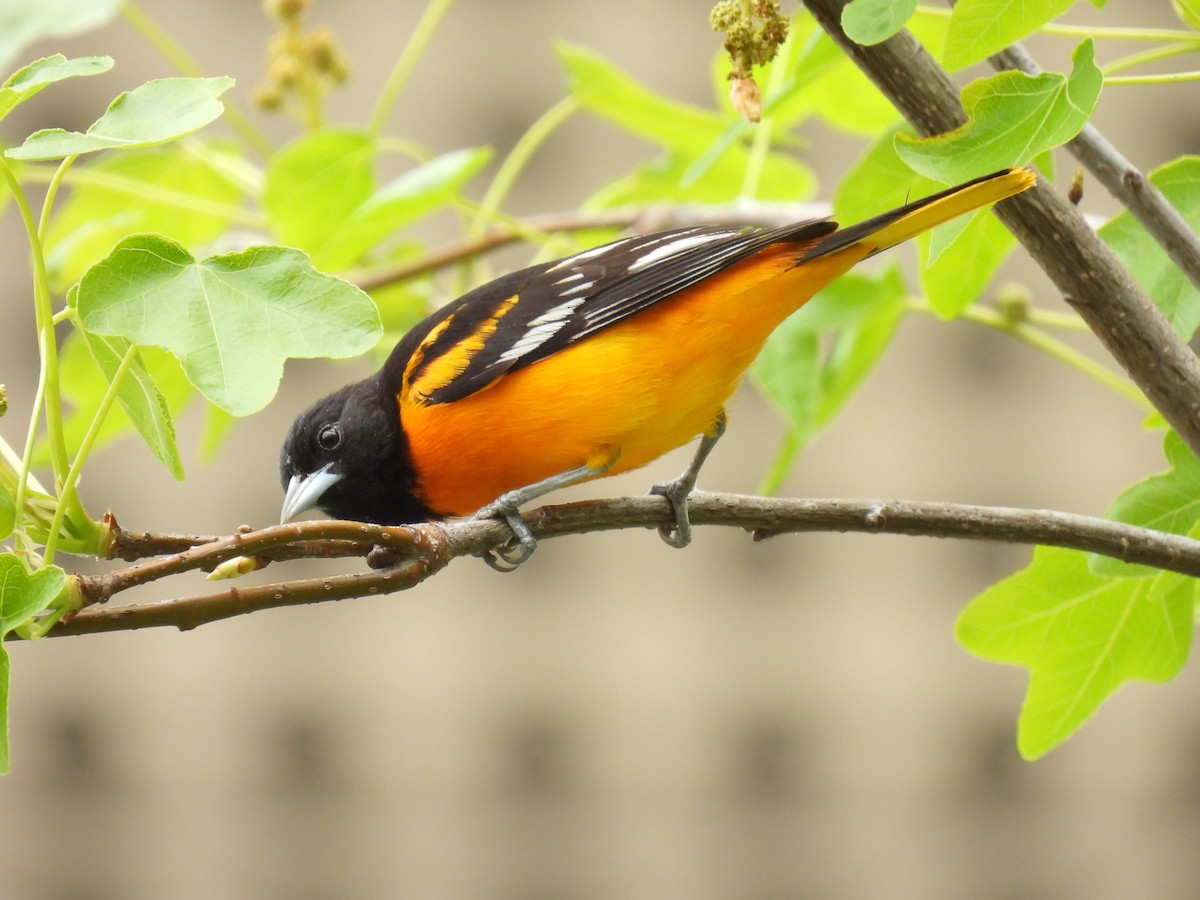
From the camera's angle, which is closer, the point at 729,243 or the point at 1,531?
the point at 1,531

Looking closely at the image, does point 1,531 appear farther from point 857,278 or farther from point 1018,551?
point 1018,551

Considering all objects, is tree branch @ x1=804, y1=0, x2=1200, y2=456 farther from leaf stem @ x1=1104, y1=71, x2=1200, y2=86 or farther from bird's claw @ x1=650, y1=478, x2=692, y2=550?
bird's claw @ x1=650, y1=478, x2=692, y2=550

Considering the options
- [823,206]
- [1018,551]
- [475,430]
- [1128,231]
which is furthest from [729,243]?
[1018,551]

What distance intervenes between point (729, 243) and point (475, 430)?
1.80 feet

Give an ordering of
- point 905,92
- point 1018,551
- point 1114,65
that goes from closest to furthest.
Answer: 1. point 905,92
2. point 1114,65
3. point 1018,551

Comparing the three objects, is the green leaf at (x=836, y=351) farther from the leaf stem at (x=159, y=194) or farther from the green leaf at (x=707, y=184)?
the leaf stem at (x=159, y=194)

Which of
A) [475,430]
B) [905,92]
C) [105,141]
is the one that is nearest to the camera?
[105,141]

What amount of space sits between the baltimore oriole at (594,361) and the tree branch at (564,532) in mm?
368

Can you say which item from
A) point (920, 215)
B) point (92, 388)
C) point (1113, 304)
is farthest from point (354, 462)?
point (1113, 304)

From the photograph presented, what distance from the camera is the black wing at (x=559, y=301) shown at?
2232mm

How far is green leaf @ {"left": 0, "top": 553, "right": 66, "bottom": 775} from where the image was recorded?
1.06 metres

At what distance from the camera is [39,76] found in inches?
46.5

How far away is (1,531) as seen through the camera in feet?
3.86

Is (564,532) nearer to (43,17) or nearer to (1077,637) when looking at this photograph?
(1077,637)
